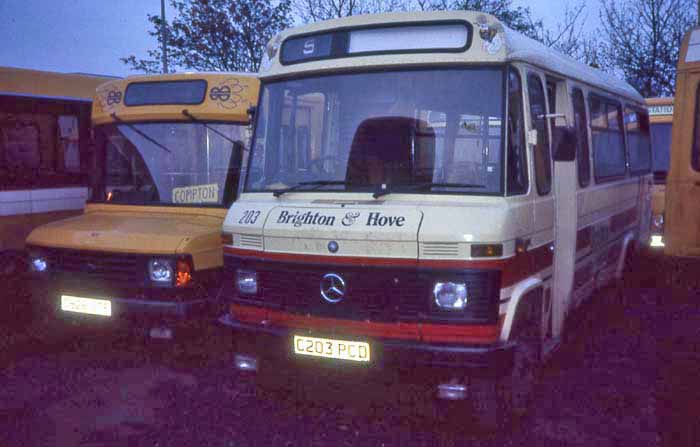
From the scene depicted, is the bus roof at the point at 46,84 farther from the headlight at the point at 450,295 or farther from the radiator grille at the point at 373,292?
the headlight at the point at 450,295

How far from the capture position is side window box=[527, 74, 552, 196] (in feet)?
18.4

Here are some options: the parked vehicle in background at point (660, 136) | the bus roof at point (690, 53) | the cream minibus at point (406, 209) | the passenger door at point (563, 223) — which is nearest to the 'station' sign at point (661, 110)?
the parked vehicle in background at point (660, 136)

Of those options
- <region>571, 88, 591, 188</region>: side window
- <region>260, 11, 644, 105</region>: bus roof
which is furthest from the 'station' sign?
<region>260, 11, 644, 105</region>: bus roof

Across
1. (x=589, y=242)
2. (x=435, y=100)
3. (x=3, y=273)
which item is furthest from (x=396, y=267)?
(x=3, y=273)

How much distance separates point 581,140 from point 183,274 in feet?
13.4

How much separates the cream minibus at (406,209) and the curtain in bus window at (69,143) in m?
5.91

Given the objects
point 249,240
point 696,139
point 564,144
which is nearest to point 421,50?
point 564,144

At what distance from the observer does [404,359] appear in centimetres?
486

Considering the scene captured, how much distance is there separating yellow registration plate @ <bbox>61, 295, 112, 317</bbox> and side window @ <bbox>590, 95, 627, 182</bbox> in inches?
201

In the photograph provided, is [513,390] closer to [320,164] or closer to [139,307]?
[320,164]

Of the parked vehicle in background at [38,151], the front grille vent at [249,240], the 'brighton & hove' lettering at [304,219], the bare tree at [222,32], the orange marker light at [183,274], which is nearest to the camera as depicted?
the 'brighton & hove' lettering at [304,219]

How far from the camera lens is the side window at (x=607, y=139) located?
776 cm

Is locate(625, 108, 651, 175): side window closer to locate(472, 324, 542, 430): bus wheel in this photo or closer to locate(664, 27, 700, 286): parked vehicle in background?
locate(664, 27, 700, 286): parked vehicle in background

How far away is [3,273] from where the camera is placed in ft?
32.9
